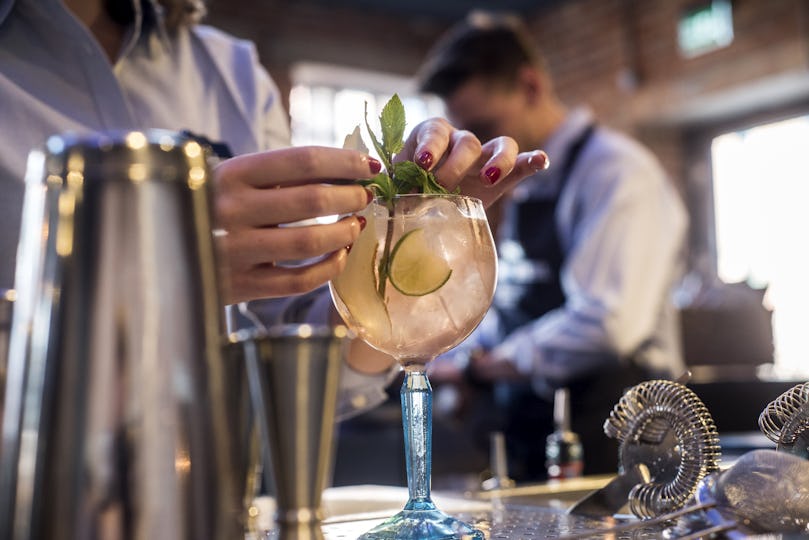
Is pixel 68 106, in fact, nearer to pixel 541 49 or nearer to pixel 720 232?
pixel 720 232

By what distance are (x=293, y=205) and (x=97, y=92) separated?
2.00 ft

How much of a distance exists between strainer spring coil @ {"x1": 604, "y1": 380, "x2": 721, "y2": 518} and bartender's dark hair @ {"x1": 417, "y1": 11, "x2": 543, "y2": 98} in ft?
7.89

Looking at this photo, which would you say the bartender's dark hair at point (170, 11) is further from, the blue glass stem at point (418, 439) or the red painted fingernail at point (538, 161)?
the blue glass stem at point (418, 439)

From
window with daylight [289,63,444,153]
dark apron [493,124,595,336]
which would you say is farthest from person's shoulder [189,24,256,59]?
window with daylight [289,63,444,153]

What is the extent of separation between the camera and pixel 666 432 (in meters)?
0.74

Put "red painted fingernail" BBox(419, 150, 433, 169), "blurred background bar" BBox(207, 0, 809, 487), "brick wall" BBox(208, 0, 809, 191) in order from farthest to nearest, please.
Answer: "blurred background bar" BBox(207, 0, 809, 487), "brick wall" BBox(208, 0, 809, 191), "red painted fingernail" BBox(419, 150, 433, 169)

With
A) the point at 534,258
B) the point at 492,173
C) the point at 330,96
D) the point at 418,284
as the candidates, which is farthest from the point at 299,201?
the point at 330,96

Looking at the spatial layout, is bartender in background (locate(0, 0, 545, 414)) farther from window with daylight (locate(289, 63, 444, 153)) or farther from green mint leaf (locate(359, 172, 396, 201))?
window with daylight (locate(289, 63, 444, 153))

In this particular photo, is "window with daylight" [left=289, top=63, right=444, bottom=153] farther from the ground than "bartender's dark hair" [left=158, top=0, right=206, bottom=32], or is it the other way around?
"window with daylight" [left=289, top=63, right=444, bottom=153]

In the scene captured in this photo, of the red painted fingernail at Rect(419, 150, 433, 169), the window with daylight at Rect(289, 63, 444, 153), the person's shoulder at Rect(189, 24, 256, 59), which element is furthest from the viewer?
the window with daylight at Rect(289, 63, 444, 153)

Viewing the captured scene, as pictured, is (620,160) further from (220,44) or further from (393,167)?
(393,167)

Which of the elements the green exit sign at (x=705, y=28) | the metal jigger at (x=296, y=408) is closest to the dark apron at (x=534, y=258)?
the metal jigger at (x=296, y=408)

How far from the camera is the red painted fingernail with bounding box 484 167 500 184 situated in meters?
0.81

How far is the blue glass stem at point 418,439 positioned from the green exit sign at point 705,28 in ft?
18.0
